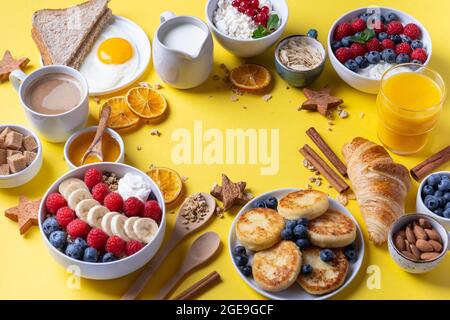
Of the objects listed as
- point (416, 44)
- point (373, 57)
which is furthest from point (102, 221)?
point (416, 44)

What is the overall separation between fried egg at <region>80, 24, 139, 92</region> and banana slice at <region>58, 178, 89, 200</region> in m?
0.56

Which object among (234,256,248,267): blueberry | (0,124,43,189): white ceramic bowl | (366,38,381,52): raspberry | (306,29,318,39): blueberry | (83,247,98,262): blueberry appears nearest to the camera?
(83,247,98,262): blueberry

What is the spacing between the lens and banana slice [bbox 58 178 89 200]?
8.45 ft

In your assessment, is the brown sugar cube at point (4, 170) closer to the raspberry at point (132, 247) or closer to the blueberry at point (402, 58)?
the raspberry at point (132, 247)

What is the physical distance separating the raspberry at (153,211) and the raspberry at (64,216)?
25 cm

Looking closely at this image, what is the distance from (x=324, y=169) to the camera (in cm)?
280

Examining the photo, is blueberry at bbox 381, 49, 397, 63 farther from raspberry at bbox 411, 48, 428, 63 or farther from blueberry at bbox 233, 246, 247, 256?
blueberry at bbox 233, 246, 247, 256

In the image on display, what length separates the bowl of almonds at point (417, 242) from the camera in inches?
96.4

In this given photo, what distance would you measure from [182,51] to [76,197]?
77 cm

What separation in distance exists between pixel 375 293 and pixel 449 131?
823mm

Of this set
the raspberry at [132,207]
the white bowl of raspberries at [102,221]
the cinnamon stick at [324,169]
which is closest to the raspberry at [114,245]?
the white bowl of raspberries at [102,221]

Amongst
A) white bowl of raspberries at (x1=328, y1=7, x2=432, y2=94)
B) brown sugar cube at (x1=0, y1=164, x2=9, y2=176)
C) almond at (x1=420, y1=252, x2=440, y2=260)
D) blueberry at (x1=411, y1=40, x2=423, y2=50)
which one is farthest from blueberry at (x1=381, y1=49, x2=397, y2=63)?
brown sugar cube at (x1=0, y1=164, x2=9, y2=176)

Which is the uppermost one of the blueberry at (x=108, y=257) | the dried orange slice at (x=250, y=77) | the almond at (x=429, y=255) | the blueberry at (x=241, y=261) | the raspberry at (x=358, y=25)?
the raspberry at (x=358, y=25)

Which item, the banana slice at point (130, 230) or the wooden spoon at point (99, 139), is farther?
the wooden spoon at point (99, 139)
